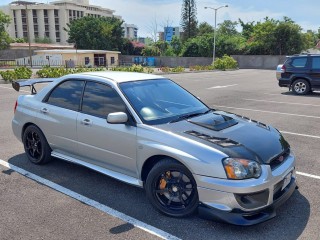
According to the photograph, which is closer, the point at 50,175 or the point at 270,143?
the point at 270,143

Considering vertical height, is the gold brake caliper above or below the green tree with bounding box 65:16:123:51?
below

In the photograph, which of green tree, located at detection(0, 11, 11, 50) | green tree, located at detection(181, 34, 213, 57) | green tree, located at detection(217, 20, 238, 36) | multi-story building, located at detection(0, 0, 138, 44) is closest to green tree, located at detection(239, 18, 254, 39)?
green tree, located at detection(181, 34, 213, 57)

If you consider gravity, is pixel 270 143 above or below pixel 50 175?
above

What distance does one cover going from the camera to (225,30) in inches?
3521

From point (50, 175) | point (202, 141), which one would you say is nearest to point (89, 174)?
point (50, 175)

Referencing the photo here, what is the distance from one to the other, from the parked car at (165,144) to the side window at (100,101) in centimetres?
1

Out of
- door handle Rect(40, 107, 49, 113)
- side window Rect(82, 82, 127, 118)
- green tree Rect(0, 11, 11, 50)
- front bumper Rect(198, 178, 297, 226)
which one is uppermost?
green tree Rect(0, 11, 11, 50)

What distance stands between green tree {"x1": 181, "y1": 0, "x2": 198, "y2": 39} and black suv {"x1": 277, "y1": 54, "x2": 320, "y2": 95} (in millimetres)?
66963

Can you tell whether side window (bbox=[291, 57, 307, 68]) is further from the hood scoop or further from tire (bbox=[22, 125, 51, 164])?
tire (bbox=[22, 125, 51, 164])

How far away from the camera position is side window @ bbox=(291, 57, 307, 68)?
1397 centimetres

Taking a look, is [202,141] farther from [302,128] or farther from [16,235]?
[302,128]

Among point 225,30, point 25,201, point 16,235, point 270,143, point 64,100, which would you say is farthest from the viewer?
point 225,30

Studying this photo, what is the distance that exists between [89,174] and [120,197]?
942mm

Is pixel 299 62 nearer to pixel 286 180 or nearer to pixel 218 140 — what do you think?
pixel 286 180
